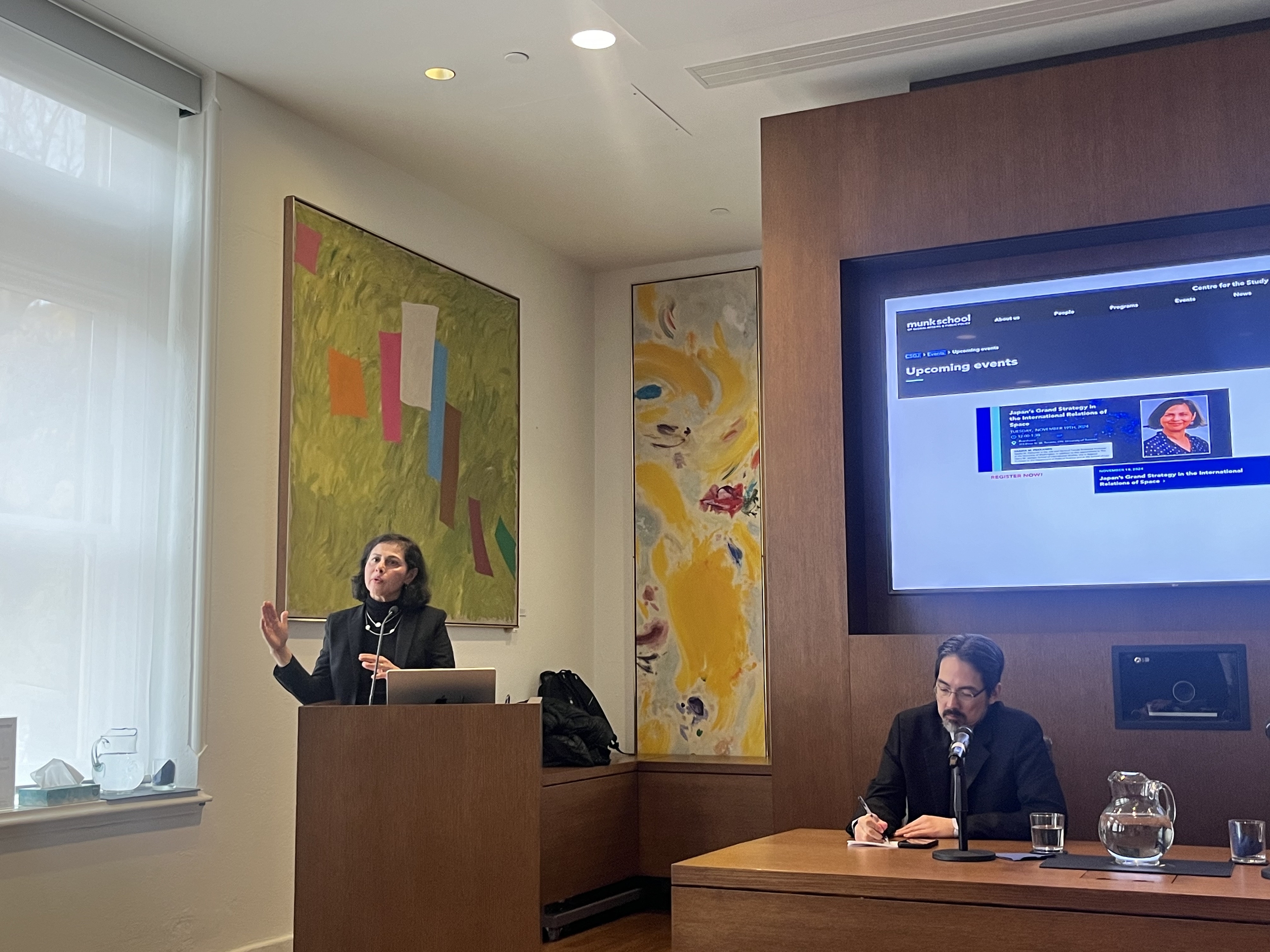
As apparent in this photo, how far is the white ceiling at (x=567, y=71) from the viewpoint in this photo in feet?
13.6

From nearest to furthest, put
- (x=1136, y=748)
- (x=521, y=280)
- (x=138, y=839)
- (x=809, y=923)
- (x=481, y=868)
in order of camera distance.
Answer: (x=809, y=923) → (x=481, y=868) → (x=1136, y=748) → (x=138, y=839) → (x=521, y=280)

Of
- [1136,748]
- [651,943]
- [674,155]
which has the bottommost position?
[651,943]

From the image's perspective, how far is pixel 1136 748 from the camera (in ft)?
12.5

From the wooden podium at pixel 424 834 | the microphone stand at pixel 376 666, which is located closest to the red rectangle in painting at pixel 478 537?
the microphone stand at pixel 376 666

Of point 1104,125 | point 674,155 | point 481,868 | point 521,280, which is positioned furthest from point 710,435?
point 481,868

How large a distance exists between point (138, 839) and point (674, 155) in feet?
11.2

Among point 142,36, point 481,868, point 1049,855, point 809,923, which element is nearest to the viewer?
point 809,923

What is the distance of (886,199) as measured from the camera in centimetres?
432

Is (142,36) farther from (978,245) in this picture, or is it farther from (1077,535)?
(1077,535)

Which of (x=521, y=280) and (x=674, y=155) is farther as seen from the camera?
(x=521, y=280)

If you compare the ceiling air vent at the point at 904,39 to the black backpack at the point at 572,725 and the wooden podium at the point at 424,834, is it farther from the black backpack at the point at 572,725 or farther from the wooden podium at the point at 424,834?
the black backpack at the point at 572,725

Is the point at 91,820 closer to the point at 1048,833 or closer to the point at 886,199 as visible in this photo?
the point at 1048,833

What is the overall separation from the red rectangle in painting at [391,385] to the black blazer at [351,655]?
1082mm

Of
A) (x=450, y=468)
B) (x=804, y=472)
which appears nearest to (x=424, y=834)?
(x=804, y=472)
